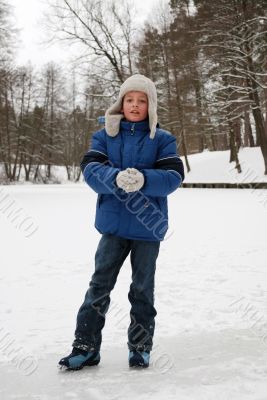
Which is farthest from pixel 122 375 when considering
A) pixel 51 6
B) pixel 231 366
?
pixel 51 6

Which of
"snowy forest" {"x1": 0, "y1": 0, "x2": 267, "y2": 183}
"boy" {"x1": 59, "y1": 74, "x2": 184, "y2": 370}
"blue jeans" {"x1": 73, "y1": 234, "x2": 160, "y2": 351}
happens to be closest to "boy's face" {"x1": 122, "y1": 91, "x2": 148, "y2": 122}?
"boy" {"x1": 59, "y1": 74, "x2": 184, "y2": 370}

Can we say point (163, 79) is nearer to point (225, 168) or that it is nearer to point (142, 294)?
point (225, 168)

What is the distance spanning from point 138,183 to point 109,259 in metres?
0.53

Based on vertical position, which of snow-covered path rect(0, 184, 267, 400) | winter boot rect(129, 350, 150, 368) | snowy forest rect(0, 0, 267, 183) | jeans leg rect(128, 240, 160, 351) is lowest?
snow-covered path rect(0, 184, 267, 400)

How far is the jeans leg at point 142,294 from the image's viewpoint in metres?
2.60

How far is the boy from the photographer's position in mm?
2549

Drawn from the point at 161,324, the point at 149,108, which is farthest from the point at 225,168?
the point at 149,108

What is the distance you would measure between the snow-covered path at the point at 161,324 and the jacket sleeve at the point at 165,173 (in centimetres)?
106

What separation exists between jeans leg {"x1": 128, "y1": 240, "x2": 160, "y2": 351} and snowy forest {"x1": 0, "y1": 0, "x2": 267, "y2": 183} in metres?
17.9

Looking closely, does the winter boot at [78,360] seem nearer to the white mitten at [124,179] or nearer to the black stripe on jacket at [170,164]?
the white mitten at [124,179]

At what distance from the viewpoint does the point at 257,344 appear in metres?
2.87

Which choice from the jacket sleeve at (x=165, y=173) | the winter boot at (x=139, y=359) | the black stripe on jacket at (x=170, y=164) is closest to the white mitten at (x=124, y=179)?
the jacket sleeve at (x=165, y=173)

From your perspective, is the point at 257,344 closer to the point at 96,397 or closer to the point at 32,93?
the point at 96,397

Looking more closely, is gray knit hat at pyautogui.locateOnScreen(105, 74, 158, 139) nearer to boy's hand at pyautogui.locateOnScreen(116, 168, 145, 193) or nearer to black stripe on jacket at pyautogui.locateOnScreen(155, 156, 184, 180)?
black stripe on jacket at pyautogui.locateOnScreen(155, 156, 184, 180)
